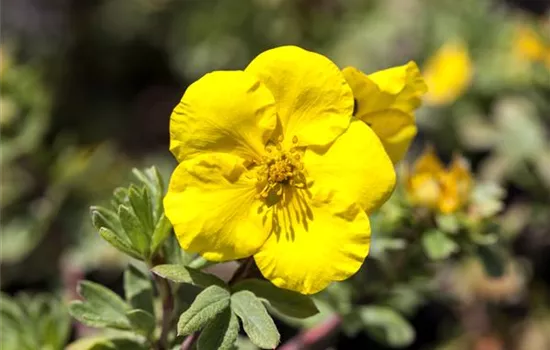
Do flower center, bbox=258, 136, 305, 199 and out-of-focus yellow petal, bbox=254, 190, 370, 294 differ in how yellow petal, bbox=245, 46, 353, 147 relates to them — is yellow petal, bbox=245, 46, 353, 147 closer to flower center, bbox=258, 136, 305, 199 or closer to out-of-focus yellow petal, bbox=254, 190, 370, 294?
flower center, bbox=258, 136, 305, 199

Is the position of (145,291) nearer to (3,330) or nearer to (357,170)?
(3,330)

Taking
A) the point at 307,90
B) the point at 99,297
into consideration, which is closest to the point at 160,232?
the point at 99,297

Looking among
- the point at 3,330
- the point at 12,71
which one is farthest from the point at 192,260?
the point at 12,71

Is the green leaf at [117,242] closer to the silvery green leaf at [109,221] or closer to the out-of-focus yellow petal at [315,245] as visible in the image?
the silvery green leaf at [109,221]

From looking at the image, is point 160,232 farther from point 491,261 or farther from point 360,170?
point 491,261

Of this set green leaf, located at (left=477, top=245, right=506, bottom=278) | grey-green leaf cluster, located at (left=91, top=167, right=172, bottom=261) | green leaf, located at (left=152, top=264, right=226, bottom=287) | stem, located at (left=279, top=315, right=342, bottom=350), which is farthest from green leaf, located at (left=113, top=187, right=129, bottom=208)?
green leaf, located at (left=477, top=245, right=506, bottom=278)
